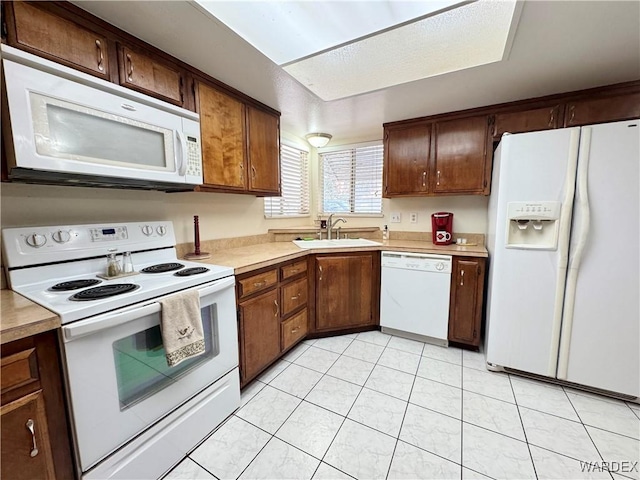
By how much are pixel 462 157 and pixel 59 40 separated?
105 inches

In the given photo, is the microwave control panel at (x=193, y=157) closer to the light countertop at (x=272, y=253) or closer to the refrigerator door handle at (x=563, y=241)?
the light countertop at (x=272, y=253)

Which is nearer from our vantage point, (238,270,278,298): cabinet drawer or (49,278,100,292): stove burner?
(49,278,100,292): stove burner

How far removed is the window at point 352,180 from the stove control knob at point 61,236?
2502 millimetres

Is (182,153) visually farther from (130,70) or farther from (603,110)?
(603,110)

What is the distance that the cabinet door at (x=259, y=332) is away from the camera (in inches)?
66.5

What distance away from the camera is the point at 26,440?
2.74ft

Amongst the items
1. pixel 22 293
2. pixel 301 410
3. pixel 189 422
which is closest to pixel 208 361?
pixel 189 422

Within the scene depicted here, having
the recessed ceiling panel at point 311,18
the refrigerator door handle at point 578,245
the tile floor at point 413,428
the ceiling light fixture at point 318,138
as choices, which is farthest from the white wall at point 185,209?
the tile floor at point 413,428

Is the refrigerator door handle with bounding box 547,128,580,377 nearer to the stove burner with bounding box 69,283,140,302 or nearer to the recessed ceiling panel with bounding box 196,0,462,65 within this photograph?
the recessed ceiling panel with bounding box 196,0,462,65

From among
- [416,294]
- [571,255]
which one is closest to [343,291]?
[416,294]

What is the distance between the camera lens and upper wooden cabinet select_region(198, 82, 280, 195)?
173cm

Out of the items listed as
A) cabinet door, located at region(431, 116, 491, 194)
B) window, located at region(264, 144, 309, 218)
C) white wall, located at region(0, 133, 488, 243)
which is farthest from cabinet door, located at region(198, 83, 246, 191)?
cabinet door, located at region(431, 116, 491, 194)

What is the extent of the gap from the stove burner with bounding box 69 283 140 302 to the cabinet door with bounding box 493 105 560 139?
2.75 metres

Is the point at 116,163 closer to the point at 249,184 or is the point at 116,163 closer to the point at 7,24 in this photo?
the point at 7,24
